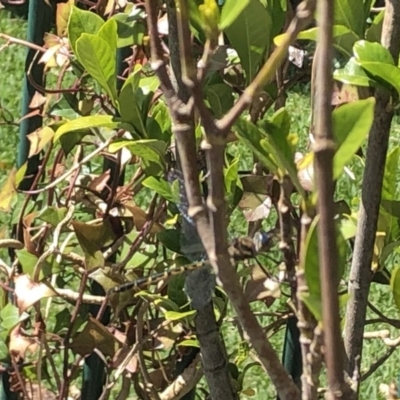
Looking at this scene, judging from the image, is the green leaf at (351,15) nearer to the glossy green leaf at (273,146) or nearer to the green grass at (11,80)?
the glossy green leaf at (273,146)

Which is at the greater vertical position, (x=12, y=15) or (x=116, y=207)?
(x=12, y=15)

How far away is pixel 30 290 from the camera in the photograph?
1386 millimetres

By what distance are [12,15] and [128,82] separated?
414cm

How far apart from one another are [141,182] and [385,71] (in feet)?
1.65

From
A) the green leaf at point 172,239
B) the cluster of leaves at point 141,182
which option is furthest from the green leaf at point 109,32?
the green leaf at point 172,239

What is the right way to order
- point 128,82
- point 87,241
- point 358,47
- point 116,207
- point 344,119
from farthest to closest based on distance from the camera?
point 116,207 → point 87,241 → point 128,82 → point 358,47 → point 344,119

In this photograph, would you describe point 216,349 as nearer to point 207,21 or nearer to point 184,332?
point 184,332

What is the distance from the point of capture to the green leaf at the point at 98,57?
43.5 inches

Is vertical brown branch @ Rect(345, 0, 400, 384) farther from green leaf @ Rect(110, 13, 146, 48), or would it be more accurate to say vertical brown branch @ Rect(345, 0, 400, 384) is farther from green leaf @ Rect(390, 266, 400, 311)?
green leaf @ Rect(110, 13, 146, 48)

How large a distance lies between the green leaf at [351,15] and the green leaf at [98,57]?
0.28m

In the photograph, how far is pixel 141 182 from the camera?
4.33 feet

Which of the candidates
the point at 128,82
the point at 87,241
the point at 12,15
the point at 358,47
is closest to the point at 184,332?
the point at 87,241

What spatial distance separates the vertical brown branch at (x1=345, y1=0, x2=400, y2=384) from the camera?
2.92 ft

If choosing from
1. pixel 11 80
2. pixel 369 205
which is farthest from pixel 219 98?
pixel 11 80
